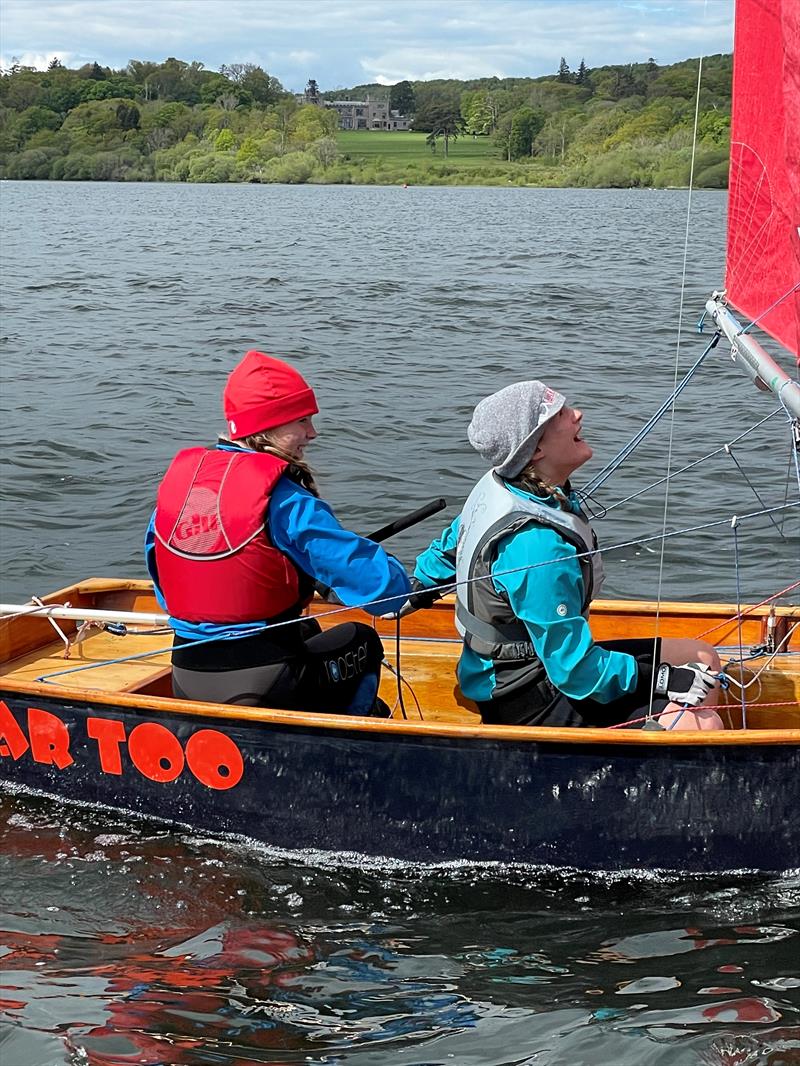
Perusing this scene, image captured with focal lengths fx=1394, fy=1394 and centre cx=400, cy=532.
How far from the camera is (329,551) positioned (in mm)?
3969

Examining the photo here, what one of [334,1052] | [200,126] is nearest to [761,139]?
[334,1052]

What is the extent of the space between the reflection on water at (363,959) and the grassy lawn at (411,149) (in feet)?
311

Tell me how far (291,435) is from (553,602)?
0.89 meters

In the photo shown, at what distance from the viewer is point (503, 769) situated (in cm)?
406

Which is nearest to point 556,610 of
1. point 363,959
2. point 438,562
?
point 438,562

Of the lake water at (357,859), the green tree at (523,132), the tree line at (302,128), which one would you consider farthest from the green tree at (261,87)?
the lake water at (357,859)

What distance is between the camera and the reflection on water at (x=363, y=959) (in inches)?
130

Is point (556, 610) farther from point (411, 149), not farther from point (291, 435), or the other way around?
point (411, 149)

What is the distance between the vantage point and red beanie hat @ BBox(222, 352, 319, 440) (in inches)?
153

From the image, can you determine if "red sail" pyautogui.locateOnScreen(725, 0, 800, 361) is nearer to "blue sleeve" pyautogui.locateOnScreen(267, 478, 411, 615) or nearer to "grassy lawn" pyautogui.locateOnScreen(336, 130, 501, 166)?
"blue sleeve" pyautogui.locateOnScreen(267, 478, 411, 615)

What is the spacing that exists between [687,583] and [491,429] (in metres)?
3.95

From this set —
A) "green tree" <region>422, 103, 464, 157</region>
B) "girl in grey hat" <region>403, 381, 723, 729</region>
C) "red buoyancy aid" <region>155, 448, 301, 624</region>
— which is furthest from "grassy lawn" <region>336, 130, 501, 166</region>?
"girl in grey hat" <region>403, 381, 723, 729</region>

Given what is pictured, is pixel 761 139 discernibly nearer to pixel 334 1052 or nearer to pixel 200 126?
pixel 334 1052

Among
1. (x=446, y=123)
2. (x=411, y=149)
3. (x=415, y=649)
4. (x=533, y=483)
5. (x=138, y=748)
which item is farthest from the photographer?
(x=446, y=123)
